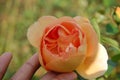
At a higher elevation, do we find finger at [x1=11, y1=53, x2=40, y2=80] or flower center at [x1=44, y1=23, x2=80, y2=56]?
flower center at [x1=44, y1=23, x2=80, y2=56]

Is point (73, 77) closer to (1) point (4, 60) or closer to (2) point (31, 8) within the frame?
(1) point (4, 60)

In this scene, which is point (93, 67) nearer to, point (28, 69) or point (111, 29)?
point (28, 69)

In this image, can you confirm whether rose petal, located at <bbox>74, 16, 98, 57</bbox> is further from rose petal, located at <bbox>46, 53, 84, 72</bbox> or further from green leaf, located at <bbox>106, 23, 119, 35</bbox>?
green leaf, located at <bbox>106, 23, 119, 35</bbox>

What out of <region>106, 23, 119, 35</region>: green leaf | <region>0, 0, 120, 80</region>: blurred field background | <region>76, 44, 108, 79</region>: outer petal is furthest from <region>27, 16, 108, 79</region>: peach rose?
<region>0, 0, 120, 80</region>: blurred field background

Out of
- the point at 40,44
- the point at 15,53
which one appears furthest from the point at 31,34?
the point at 15,53

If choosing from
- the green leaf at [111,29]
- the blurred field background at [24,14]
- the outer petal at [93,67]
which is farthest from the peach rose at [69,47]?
the blurred field background at [24,14]

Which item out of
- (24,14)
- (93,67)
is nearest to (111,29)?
(93,67)

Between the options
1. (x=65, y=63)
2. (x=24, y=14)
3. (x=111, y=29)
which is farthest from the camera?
(x=24, y=14)

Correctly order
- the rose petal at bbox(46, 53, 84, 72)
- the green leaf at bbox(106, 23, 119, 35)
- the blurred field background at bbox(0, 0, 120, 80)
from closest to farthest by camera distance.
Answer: the rose petal at bbox(46, 53, 84, 72) → the green leaf at bbox(106, 23, 119, 35) → the blurred field background at bbox(0, 0, 120, 80)
